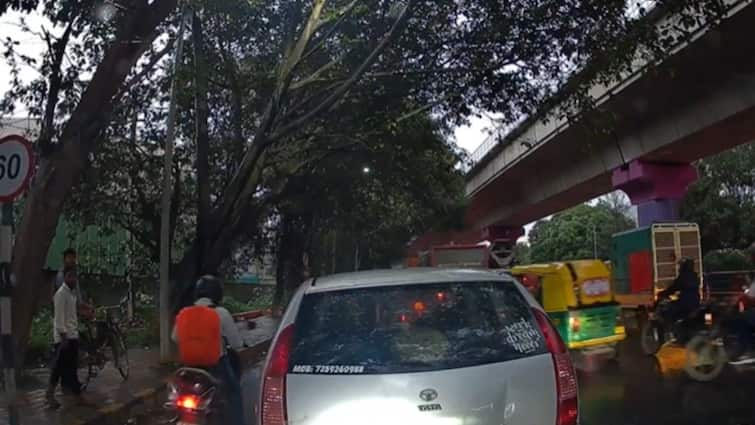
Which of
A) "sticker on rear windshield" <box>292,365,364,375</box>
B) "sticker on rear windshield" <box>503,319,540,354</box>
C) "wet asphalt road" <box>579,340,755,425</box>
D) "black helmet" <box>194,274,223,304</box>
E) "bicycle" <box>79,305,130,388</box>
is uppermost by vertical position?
"black helmet" <box>194,274,223,304</box>

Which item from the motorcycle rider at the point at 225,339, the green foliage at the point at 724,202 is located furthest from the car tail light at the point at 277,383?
the green foliage at the point at 724,202

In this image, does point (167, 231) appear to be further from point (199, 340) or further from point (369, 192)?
point (369, 192)

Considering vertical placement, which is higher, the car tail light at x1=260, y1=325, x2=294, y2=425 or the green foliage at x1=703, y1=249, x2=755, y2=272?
the green foliage at x1=703, y1=249, x2=755, y2=272

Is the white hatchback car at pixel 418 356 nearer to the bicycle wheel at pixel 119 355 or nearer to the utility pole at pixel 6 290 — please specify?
the utility pole at pixel 6 290

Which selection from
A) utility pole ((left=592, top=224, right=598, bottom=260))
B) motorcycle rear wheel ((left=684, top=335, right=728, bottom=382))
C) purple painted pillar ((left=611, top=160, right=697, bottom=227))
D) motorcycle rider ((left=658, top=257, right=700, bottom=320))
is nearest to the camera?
motorcycle rear wheel ((left=684, top=335, right=728, bottom=382))

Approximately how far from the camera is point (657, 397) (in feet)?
30.0

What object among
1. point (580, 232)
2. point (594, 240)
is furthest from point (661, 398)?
point (580, 232)

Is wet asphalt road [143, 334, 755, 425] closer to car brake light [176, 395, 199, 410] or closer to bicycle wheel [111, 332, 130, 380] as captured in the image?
bicycle wheel [111, 332, 130, 380]

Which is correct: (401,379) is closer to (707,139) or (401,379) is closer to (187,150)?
(187,150)

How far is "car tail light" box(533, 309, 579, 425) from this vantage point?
384 cm

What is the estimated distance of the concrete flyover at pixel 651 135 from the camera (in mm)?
15875

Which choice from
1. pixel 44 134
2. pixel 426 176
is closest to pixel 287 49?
pixel 44 134

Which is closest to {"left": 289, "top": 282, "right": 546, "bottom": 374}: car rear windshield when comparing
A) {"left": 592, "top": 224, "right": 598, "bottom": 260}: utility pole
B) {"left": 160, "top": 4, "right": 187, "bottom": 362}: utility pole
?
{"left": 160, "top": 4, "right": 187, "bottom": 362}: utility pole

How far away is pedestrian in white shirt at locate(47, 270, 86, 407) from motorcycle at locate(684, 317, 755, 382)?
25.2 ft
